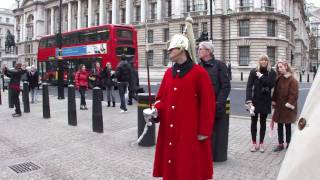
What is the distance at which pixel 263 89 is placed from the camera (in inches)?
243

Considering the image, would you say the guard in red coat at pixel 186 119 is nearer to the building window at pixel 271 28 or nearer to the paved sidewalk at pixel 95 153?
the paved sidewalk at pixel 95 153

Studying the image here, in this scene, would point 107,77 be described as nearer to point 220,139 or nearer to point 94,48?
point 220,139

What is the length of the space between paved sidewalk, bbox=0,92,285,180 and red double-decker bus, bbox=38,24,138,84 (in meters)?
13.3

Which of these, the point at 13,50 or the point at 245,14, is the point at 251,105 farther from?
the point at 13,50

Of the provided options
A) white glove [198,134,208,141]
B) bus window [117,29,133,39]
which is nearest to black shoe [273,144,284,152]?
white glove [198,134,208,141]

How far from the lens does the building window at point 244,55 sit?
4762 cm

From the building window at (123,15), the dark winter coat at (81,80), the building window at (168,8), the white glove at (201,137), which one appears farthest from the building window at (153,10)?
the white glove at (201,137)

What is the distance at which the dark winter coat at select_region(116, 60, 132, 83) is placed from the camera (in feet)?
42.5

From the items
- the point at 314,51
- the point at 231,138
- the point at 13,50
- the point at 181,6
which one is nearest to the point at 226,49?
the point at 181,6

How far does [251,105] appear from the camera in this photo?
6.30 meters

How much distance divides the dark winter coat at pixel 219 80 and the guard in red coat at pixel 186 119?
1988 mm

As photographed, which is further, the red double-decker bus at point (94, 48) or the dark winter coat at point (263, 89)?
the red double-decker bus at point (94, 48)

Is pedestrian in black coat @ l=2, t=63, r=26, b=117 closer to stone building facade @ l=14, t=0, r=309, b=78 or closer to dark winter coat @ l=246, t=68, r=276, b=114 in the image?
dark winter coat @ l=246, t=68, r=276, b=114

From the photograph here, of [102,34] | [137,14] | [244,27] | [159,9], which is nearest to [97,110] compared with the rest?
[102,34]
